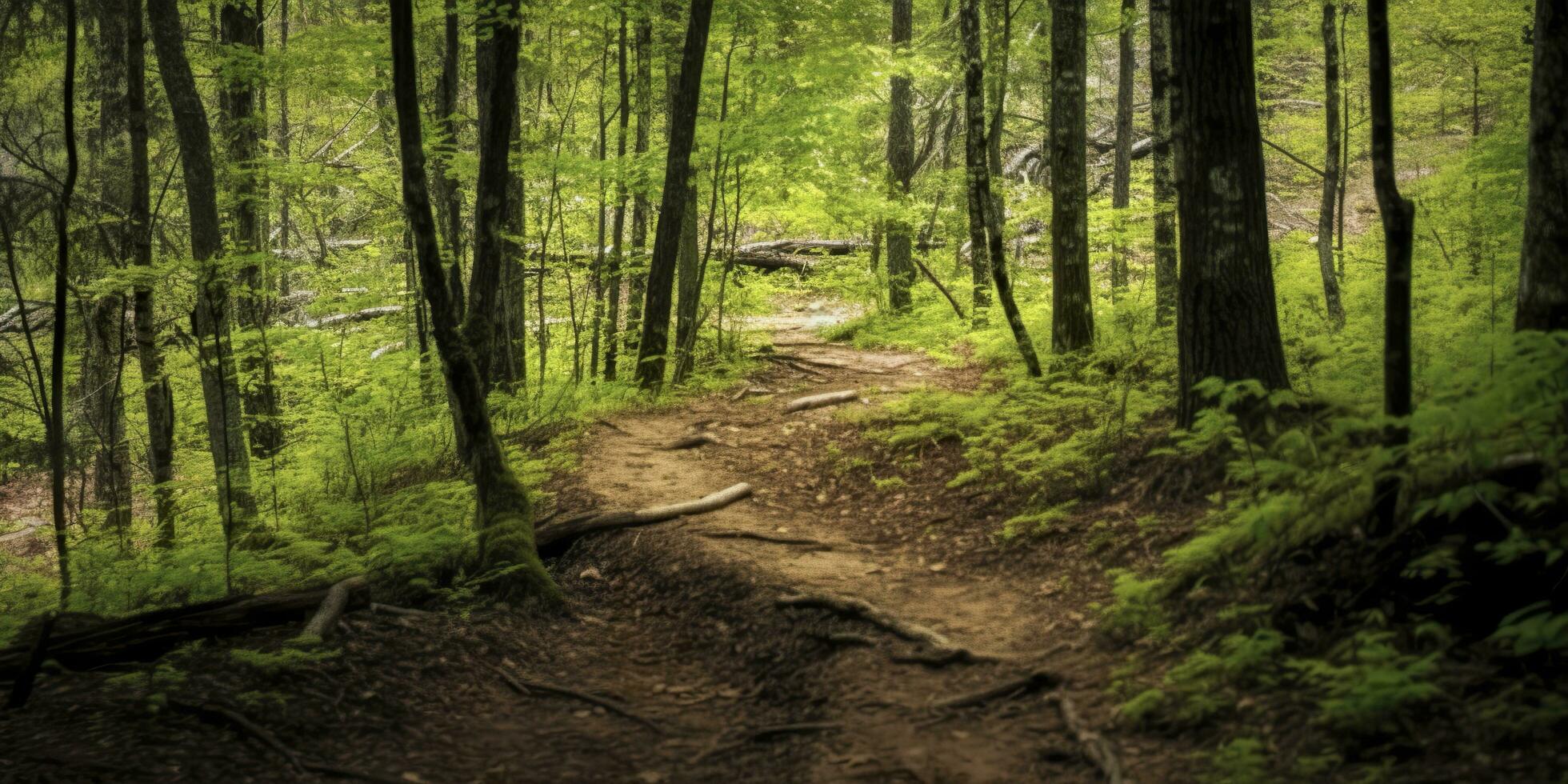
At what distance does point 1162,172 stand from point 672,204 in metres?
6.23

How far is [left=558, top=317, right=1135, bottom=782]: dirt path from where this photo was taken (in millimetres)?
4262

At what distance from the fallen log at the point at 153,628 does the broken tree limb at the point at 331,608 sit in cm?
8

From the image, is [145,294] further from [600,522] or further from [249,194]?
[600,522]

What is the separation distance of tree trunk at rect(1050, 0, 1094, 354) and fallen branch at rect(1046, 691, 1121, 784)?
693 centimetres

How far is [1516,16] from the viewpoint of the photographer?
15.7 meters

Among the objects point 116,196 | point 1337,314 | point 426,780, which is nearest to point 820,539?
point 426,780

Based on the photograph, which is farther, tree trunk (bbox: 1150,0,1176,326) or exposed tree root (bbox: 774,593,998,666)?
tree trunk (bbox: 1150,0,1176,326)

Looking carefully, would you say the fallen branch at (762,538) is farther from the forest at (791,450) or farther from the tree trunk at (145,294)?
the tree trunk at (145,294)

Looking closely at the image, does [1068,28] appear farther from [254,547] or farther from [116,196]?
[116,196]

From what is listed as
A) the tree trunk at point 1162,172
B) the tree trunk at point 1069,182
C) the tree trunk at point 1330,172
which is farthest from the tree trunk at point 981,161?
the tree trunk at point 1330,172

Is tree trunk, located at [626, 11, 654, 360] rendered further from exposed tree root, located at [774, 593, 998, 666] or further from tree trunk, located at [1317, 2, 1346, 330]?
tree trunk, located at [1317, 2, 1346, 330]

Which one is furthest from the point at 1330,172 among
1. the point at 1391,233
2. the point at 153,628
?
the point at 153,628

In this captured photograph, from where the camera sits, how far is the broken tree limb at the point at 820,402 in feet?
40.0

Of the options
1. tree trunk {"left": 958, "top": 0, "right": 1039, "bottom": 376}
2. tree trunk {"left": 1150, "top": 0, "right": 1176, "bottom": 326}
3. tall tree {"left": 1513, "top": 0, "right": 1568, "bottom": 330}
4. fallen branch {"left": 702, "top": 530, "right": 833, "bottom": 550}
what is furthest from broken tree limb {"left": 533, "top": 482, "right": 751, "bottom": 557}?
tree trunk {"left": 1150, "top": 0, "right": 1176, "bottom": 326}
